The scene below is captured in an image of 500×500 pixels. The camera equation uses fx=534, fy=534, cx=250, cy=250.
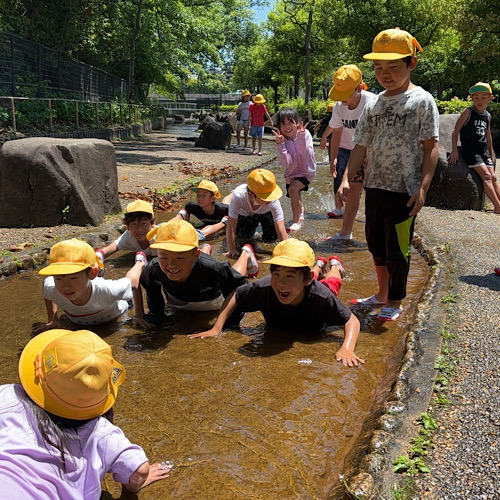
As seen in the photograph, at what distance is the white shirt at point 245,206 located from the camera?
5906mm

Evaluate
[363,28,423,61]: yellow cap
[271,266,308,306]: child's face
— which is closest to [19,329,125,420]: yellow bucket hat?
[271,266,308,306]: child's face

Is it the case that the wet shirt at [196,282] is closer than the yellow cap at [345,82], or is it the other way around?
the wet shirt at [196,282]

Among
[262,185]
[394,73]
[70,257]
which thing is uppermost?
[394,73]

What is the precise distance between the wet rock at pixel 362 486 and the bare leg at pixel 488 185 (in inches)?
260

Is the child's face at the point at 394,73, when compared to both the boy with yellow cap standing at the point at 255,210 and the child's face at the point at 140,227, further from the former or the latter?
the child's face at the point at 140,227

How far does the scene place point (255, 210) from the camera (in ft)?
20.2

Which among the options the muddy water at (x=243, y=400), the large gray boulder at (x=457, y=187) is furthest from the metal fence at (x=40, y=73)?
the muddy water at (x=243, y=400)

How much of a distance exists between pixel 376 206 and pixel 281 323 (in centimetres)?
116

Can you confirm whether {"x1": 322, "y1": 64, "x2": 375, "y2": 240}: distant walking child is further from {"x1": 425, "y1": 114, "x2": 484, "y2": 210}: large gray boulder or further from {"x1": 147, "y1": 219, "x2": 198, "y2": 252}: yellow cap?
{"x1": 147, "y1": 219, "x2": 198, "y2": 252}: yellow cap

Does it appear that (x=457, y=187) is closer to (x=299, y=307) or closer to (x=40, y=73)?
(x=299, y=307)

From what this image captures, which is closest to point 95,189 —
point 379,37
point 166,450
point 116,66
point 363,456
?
point 379,37

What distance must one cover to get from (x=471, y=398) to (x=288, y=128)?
4.82 metres

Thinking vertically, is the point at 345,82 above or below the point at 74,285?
above

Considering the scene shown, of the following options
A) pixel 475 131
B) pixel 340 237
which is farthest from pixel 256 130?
pixel 340 237
